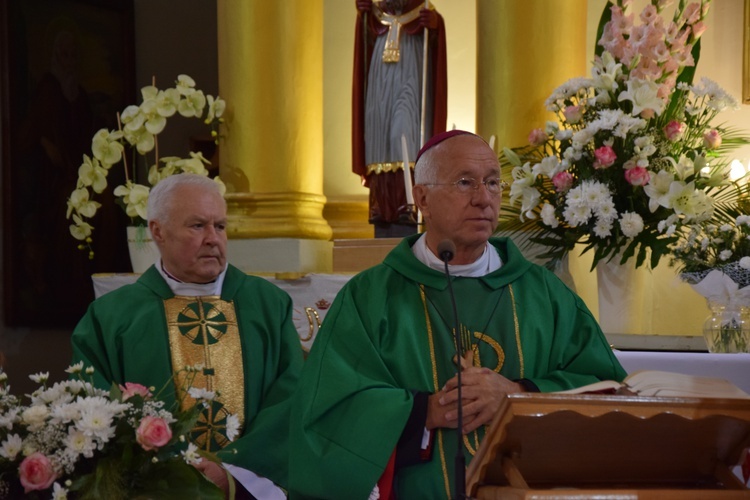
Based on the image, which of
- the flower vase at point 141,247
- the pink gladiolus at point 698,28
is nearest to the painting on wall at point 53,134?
the flower vase at point 141,247

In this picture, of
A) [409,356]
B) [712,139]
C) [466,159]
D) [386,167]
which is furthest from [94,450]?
[386,167]

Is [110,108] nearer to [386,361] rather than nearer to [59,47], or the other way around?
[59,47]

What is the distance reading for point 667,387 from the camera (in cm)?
256

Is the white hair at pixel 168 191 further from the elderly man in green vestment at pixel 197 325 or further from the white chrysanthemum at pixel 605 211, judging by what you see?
the white chrysanthemum at pixel 605 211

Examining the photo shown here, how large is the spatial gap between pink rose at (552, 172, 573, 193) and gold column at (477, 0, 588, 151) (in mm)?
1190

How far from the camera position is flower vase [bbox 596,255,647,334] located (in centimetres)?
485

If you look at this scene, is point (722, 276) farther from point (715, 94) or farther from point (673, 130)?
point (715, 94)

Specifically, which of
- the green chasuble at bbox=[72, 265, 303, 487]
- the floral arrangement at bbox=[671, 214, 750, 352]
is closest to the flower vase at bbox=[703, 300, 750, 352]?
the floral arrangement at bbox=[671, 214, 750, 352]

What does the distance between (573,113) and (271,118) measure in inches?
87.1

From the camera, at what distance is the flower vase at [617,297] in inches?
191

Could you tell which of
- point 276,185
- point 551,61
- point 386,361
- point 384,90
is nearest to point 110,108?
point 276,185

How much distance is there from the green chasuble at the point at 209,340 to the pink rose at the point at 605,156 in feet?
4.43

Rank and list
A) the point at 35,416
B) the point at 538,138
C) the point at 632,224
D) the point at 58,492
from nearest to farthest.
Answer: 1. the point at 58,492
2. the point at 35,416
3. the point at 632,224
4. the point at 538,138

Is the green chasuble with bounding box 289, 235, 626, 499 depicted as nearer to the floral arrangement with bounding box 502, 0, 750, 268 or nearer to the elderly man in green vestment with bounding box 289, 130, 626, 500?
the elderly man in green vestment with bounding box 289, 130, 626, 500
